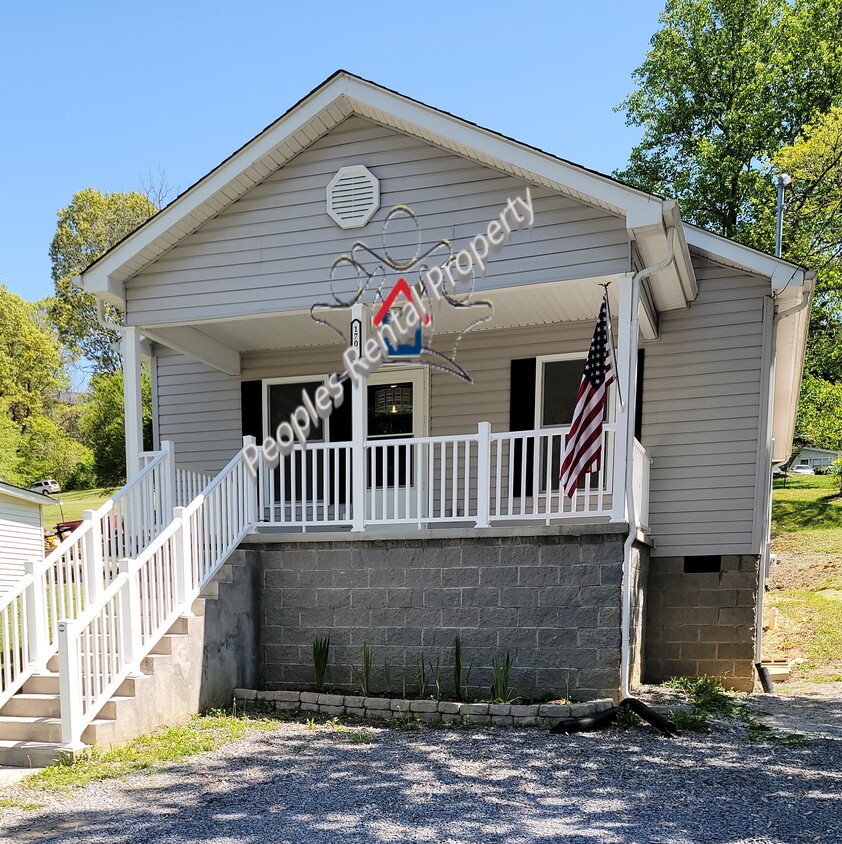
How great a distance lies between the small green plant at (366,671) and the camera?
6.88 m

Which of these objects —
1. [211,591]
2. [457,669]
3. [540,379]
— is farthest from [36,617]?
[540,379]

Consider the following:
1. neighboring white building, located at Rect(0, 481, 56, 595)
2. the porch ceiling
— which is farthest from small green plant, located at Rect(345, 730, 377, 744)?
neighboring white building, located at Rect(0, 481, 56, 595)

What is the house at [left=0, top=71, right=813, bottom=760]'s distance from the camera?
21.6 feet

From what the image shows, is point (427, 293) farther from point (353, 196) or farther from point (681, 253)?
point (681, 253)

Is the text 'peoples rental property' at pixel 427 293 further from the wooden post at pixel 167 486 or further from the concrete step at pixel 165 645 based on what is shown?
the concrete step at pixel 165 645

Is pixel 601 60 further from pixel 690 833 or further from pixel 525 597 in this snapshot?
pixel 690 833

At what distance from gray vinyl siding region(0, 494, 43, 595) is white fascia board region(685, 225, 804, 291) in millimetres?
17910

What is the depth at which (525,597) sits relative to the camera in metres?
6.71

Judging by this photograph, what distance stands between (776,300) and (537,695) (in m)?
5.12

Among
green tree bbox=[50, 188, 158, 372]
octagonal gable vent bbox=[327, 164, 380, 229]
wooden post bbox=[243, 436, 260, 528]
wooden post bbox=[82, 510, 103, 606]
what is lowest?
wooden post bbox=[82, 510, 103, 606]

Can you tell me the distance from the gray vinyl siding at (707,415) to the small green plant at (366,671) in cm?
359

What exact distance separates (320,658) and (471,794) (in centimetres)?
283

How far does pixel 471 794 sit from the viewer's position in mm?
4641

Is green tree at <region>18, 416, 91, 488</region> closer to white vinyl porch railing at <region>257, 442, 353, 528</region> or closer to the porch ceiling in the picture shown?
the porch ceiling
